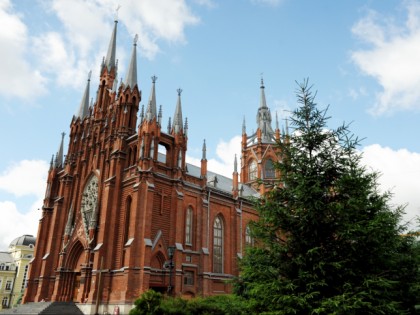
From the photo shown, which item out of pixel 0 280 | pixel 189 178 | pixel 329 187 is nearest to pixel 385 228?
pixel 329 187

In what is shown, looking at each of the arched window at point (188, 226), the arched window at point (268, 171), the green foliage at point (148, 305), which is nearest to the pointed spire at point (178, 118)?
the arched window at point (188, 226)

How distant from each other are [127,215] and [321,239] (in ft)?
70.8

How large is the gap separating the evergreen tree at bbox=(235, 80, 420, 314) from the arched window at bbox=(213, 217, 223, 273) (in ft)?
72.1

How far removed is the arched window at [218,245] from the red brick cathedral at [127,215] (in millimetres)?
105

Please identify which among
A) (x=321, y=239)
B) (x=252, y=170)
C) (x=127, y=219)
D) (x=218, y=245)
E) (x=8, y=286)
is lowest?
(x=321, y=239)

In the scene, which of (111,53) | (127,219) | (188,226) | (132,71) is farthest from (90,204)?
(111,53)

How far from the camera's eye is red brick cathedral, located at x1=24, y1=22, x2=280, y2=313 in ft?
97.9

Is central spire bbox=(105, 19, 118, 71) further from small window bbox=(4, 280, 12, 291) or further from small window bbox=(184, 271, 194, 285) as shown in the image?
small window bbox=(4, 280, 12, 291)

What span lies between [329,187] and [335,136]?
2.16 meters

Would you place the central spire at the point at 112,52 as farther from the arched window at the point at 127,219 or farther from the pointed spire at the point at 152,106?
the arched window at the point at 127,219

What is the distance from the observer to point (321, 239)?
1376 cm

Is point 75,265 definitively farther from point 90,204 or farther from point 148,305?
point 148,305

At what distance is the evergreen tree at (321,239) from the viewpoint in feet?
40.8

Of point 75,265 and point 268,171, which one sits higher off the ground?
point 268,171
